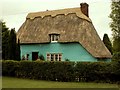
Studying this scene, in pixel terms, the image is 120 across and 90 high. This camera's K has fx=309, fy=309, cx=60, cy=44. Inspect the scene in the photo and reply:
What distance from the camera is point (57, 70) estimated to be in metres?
28.6

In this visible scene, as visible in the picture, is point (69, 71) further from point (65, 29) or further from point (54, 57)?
point (65, 29)

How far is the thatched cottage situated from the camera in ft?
131

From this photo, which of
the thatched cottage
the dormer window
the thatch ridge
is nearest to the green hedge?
the thatched cottage

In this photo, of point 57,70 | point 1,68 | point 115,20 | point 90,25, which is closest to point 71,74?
Answer: point 57,70

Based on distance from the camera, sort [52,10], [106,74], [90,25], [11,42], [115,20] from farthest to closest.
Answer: [52,10], [90,25], [115,20], [11,42], [106,74]

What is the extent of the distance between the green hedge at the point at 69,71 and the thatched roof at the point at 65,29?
10.9 metres

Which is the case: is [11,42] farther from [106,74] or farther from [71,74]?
[106,74]

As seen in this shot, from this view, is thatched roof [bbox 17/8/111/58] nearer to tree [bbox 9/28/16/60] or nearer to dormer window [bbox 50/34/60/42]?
dormer window [bbox 50/34/60/42]

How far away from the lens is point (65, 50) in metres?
40.9

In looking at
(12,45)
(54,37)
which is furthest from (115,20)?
(12,45)

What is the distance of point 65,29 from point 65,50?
10.6 feet

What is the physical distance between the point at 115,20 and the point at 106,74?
1368 cm

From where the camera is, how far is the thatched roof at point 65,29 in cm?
4044

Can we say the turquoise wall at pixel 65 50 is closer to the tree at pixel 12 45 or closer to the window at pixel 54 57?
the window at pixel 54 57
